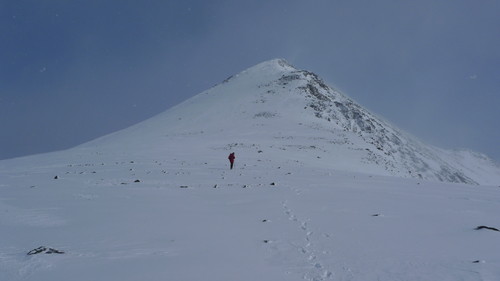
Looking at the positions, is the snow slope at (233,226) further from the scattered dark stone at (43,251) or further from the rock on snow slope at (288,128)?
the rock on snow slope at (288,128)

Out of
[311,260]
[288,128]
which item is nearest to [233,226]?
[311,260]

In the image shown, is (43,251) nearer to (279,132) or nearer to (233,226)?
(233,226)

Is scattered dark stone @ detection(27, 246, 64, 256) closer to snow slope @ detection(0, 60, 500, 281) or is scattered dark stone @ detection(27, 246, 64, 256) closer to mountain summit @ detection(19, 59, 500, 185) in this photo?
snow slope @ detection(0, 60, 500, 281)

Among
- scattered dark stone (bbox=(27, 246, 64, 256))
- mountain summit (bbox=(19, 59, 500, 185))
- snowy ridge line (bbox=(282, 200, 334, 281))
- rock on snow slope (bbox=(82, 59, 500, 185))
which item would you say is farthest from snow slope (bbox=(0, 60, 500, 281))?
rock on snow slope (bbox=(82, 59, 500, 185))

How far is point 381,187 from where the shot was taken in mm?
20281

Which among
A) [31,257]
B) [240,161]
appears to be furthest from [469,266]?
[240,161]

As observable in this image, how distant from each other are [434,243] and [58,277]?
8.19 m

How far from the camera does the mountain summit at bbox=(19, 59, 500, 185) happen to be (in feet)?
142

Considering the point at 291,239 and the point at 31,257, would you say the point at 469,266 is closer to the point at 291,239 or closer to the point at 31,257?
the point at 291,239

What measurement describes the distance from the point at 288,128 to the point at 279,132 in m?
3.37

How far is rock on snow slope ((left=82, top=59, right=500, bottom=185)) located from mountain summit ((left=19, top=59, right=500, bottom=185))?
121 mm

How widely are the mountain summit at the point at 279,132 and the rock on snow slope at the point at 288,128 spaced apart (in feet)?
0.40

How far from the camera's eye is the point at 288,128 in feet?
194

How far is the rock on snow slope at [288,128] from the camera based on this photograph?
46.3 m
